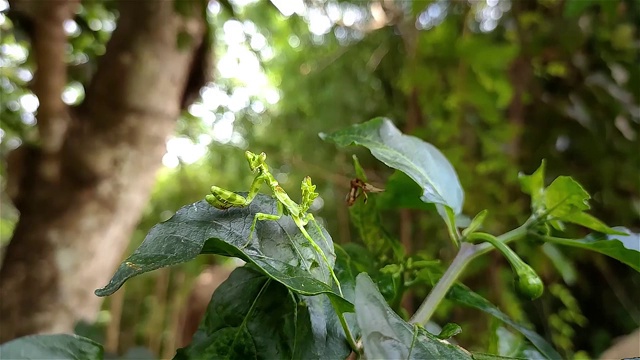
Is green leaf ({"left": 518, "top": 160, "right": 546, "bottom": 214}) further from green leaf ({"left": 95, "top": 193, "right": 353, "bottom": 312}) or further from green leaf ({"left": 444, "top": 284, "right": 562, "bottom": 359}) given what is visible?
green leaf ({"left": 95, "top": 193, "right": 353, "bottom": 312})

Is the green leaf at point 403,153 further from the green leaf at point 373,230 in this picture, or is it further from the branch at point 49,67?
the branch at point 49,67

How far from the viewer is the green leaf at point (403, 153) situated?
34cm

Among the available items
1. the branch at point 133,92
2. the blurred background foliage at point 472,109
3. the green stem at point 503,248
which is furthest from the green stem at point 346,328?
the branch at point 133,92

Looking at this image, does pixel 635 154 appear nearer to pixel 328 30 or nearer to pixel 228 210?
pixel 328 30

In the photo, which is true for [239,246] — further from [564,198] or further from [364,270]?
[564,198]

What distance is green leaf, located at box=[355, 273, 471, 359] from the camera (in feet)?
0.72

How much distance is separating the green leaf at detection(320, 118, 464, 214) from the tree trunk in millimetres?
528

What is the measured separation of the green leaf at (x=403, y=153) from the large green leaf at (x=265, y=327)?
3.9 inches

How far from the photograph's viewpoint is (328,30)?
1.33 meters

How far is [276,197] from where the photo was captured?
0.27 m

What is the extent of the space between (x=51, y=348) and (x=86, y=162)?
638 millimetres

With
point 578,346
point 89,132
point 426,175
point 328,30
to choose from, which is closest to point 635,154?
point 578,346

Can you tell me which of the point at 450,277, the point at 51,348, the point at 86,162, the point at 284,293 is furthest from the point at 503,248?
the point at 86,162

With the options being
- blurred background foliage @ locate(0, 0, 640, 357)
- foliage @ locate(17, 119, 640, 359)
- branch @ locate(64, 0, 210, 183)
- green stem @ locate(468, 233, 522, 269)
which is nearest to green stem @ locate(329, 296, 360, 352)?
foliage @ locate(17, 119, 640, 359)
